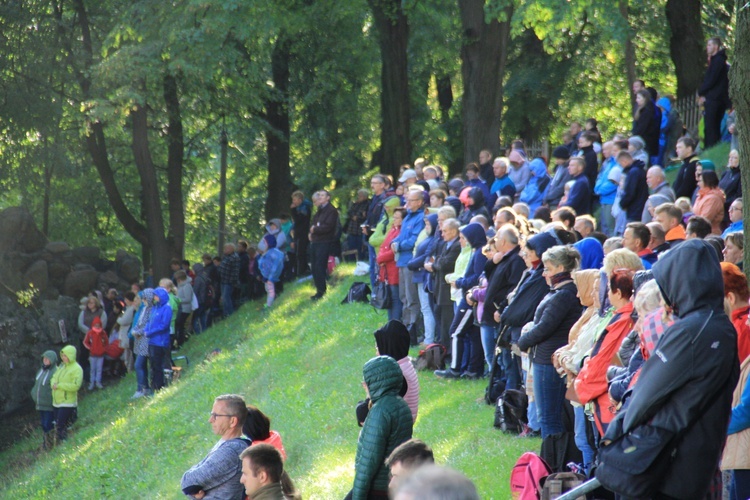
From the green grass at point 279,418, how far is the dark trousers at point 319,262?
27 centimetres

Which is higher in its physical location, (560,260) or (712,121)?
(712,121)

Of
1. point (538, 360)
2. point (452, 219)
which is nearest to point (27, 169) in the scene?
point (452, 219)

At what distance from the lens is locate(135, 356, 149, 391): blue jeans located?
18.7 metres

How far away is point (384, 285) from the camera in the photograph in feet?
46.9

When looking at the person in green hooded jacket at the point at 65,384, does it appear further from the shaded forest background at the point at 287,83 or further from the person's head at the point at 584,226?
the person's head at the point at 584,226

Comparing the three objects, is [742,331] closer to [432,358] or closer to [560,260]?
[560,260]

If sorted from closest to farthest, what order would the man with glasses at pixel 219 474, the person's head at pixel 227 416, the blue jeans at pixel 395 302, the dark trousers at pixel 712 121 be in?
the man with glasses at pixel 219 474 < the person's head at pixel 227 416 < the blue jeans at pixel 395 302 < the dark trousers at pixel 712 121

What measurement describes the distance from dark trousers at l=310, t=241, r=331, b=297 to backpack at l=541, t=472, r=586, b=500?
12.4m

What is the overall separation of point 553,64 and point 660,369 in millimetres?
22659

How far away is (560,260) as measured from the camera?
798 cm

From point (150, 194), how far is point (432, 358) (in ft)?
49.7

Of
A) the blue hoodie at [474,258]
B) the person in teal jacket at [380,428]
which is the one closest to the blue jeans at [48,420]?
the blue hoodie at [474,258]

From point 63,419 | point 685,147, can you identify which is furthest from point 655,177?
point 63,419

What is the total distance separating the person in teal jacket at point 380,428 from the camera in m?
5.96
